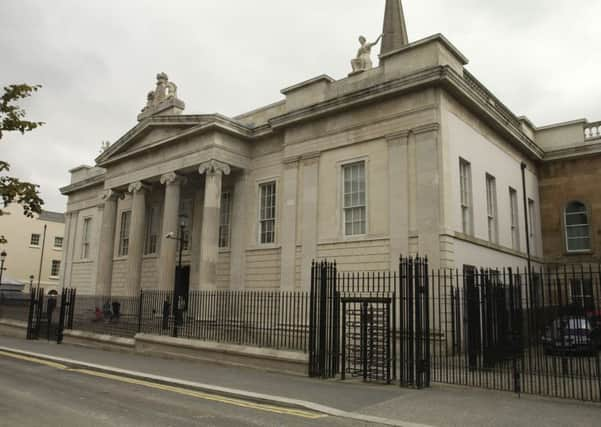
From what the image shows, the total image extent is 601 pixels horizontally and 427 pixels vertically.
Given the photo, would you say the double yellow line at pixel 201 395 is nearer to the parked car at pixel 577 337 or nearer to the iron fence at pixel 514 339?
the iron fence at pixel 514 339

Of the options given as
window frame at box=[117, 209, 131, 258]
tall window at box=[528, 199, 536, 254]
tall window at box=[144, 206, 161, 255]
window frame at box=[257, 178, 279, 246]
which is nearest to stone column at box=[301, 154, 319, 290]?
window frame at box=[257, 178, 279, 246]

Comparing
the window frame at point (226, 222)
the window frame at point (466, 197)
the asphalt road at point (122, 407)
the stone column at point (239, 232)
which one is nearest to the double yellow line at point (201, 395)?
the asphalt road at point (122, 407)

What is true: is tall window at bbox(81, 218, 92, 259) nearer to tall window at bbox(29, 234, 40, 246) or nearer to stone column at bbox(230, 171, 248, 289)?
stone column at bbox(230, 171, 248, 289)

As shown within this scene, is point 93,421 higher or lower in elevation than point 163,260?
lower

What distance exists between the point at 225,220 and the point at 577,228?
17.3m

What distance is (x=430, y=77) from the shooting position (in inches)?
660

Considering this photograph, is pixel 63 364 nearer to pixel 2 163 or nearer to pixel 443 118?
pixel 2 163

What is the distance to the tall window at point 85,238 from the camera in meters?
34.5

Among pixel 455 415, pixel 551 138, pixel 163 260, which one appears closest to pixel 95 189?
pixel 163 260

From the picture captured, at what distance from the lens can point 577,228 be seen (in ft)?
77.7

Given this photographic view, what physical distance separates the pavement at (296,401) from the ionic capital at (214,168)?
1101cm

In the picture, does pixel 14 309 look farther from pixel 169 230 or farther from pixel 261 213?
pixel 261 213

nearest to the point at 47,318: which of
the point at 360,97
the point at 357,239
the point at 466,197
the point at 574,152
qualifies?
the point at 357,239

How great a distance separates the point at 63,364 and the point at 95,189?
2323cm
